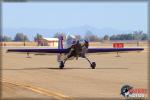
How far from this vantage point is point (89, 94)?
51.6 ft

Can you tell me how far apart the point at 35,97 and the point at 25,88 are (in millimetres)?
2883

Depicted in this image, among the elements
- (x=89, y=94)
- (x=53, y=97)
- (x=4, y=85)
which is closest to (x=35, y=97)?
(x=53, y=97)

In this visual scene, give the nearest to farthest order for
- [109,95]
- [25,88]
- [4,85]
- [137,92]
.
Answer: [109,95]
[137,92]
[25,88]
[4,85]

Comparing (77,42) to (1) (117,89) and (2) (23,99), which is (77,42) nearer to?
(1) (117,89)

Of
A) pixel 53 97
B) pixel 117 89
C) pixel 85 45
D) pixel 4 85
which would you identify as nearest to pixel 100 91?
pixel 117 89

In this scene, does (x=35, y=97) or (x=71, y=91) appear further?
(x=71, y=91)

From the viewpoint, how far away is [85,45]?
29703mm

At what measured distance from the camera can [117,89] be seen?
17.4m

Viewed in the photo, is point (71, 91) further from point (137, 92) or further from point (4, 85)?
point (4, 85)

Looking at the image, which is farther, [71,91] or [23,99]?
[71,91]

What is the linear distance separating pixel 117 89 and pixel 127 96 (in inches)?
91.2

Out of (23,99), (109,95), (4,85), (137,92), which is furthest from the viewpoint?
(4,85)

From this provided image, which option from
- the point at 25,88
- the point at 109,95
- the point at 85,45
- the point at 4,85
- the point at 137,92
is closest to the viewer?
the point at 109,95

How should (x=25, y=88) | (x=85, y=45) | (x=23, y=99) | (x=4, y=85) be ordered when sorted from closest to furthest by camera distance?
(x=23, y=99)
(x=25, y=88)
(x=4, y=85)
(x=85, y=45)
